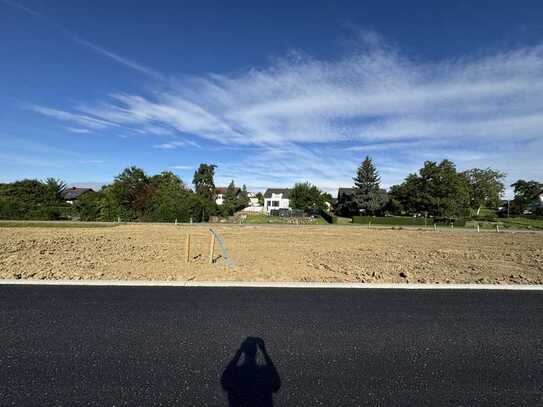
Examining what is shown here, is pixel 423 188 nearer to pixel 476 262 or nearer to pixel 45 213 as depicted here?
pixel 476 262

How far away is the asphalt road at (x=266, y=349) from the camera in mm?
2420

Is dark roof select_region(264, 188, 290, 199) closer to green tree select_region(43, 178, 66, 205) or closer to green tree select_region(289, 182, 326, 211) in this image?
green tree select_region(289, 182, 326, 211)

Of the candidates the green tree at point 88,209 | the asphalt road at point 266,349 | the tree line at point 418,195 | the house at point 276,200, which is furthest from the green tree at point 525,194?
the green tree at point 88,209

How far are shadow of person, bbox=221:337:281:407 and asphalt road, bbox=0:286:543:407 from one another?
0.01m

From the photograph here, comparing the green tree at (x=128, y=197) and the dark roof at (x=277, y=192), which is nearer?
the green tree at (x=128, y=197)

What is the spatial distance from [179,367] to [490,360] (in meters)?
3.39

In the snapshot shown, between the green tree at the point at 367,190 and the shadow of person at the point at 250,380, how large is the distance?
140 ft

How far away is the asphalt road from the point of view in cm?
242

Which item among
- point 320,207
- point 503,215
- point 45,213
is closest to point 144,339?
point 45,213

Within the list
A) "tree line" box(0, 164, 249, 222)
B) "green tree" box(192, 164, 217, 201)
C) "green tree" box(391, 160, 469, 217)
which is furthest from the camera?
"green tree" box(192, 164, 217, 201)

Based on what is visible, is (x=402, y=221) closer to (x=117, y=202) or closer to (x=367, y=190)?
(x=367, y=190)

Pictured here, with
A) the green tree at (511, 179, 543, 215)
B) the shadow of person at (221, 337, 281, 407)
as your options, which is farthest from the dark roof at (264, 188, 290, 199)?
the shadow of person at (221, 337, 281, 407)

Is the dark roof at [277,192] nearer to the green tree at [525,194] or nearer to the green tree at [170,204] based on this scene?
the green tree at [170,204]

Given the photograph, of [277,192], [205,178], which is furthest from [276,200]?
[205,178]
